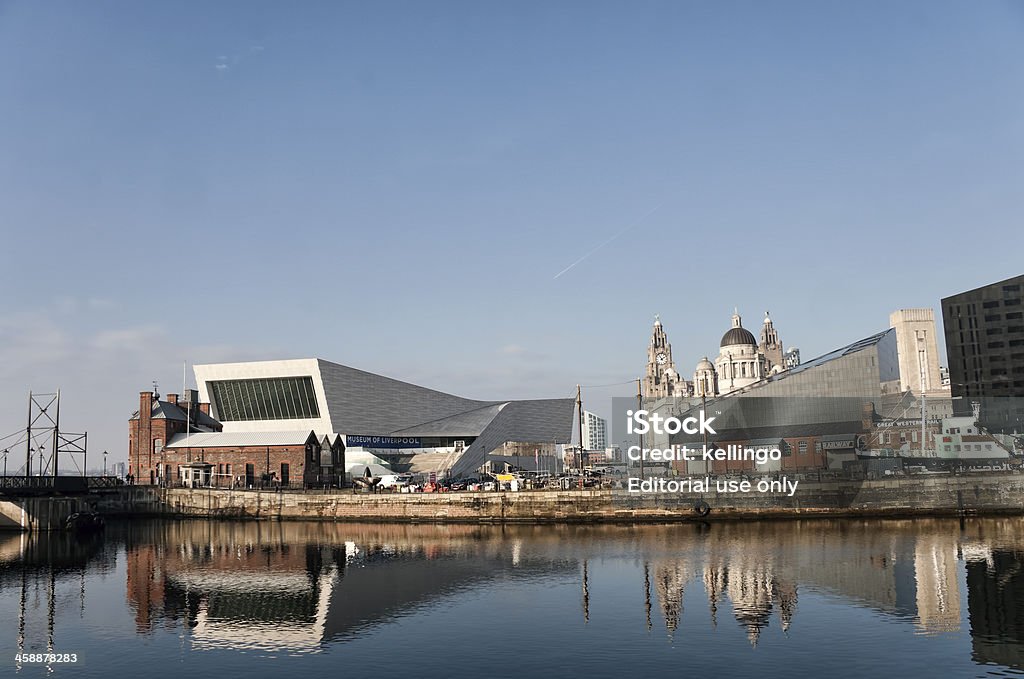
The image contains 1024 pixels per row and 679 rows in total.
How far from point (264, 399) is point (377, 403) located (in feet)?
51.8

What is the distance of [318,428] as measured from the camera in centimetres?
10862

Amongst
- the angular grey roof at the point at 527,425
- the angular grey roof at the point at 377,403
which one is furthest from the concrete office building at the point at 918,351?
the angular grey roof at the point at 377,403

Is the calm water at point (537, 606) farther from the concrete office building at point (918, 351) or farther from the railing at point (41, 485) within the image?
the concrete office building at point (918, 351)

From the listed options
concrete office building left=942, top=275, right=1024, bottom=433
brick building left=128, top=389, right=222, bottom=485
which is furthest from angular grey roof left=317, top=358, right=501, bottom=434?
concrete office building left=942, top=275, right=1024, bottom=433

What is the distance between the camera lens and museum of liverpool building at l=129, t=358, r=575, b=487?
90688 mm

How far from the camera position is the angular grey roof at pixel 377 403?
108 meters

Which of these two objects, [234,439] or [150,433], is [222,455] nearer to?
[234,439]

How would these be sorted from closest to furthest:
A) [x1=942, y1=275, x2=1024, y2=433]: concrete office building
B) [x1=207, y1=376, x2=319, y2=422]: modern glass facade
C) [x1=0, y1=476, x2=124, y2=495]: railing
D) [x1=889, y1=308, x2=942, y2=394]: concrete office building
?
[x1=0, y1=476, x2=124, y2=495]: railing → [x1=207, y1=376, x2=319, y2=422]: modern glass facade → [x1=942, y1=275, x2=1024, y2=433]: concrete office building → [x1=889, y1=308, x2=942, y2=394]: concrete office building

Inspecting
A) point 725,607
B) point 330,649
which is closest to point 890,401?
point 725,607

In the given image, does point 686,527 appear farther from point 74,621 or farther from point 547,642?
point 74,621

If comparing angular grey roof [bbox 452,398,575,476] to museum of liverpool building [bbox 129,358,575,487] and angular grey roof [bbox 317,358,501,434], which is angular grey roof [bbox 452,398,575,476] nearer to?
museum of liverpool building [bbox 129,358,575,487]

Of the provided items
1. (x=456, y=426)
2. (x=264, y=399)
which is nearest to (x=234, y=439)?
(x=264, y=399)

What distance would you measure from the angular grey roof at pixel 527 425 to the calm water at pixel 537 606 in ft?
192

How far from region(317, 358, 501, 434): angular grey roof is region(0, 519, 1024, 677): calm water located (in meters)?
50.8
